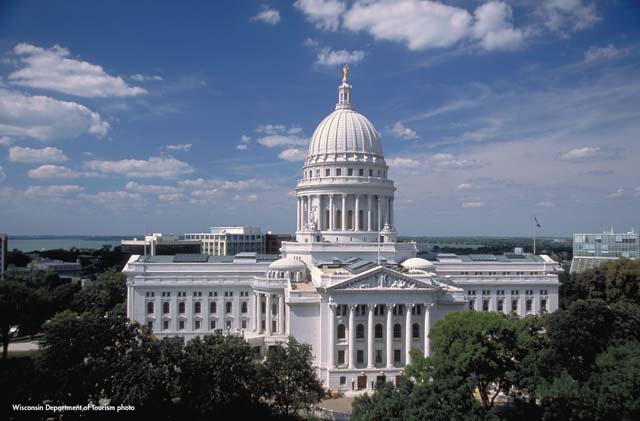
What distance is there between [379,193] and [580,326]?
145 feet

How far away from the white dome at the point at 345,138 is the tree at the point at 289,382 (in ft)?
151

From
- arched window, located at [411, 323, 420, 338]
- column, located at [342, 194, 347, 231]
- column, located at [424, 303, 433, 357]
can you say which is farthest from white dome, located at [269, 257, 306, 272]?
column, located at [424, 303, 433, 357]

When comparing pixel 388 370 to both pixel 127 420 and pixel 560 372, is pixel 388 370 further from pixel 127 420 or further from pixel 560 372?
pixel 127 420

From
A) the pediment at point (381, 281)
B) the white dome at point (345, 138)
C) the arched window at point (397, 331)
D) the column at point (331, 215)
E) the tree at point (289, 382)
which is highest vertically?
the white dome at point (345, 138)

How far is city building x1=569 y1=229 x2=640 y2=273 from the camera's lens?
14657cm

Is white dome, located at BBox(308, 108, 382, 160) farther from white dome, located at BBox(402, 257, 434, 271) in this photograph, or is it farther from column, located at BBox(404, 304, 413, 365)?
column, located at BBox(404, 304, 413, 365)

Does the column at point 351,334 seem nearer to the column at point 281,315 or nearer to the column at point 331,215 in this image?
the column at point 281,315

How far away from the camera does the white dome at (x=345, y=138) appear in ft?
291

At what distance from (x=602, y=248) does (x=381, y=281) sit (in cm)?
12043

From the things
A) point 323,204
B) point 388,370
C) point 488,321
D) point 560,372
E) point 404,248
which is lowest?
point 388,370

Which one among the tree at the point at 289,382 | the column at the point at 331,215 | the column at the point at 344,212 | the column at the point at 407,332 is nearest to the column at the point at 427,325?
the column at the point at 407,332

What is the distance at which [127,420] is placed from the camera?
43000 mm

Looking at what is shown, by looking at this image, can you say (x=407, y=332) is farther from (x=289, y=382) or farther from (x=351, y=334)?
(x=289, y=382)

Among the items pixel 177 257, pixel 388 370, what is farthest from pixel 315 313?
pixel 177 257
